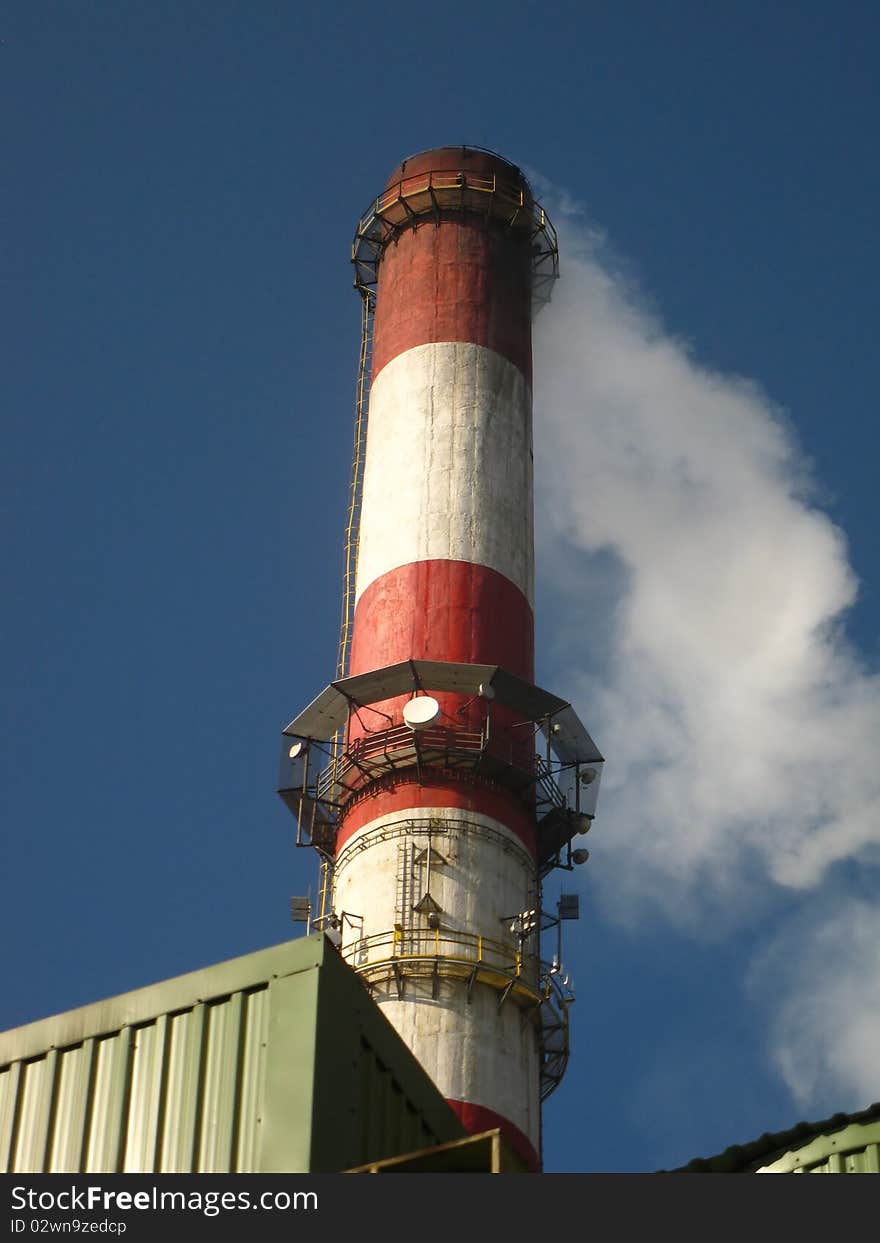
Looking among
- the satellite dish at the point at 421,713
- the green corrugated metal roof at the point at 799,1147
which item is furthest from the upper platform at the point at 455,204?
the green corrugated metal roof at the point at 799,1147

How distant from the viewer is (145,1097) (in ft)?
79.5

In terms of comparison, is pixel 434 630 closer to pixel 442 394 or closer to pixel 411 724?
pixel 411 724

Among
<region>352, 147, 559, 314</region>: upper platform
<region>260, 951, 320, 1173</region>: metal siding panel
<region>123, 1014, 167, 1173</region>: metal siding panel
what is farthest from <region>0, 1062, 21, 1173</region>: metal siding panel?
<region>352, 147, 559, 314</region>: upper platform

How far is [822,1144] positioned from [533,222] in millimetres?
33464

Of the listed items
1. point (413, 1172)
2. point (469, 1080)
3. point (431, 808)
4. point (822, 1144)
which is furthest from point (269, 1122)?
point (431, 808)

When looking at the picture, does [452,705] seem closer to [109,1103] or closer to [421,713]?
[421,713]

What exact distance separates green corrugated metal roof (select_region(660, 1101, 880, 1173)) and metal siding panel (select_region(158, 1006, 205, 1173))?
8.10 m

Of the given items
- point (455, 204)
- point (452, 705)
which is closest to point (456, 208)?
point (455, 204)

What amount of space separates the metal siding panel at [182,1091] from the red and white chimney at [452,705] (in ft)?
58.1

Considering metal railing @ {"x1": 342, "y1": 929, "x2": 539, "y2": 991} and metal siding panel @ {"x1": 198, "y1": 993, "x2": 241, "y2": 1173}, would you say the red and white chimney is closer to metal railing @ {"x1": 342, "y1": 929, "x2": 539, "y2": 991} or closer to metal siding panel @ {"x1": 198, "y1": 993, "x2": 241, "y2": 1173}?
metal railing @ {"x1": 342, "y1": 929, "x2": 539, "y2": 991}

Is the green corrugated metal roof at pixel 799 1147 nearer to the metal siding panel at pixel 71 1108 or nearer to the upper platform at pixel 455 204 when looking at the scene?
the metal siding panel at pixel 71 1108

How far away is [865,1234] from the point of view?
18156 mm

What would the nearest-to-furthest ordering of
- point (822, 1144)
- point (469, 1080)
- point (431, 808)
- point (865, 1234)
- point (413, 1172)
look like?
point (865, 1234), point (413, 1172), point (822, 1144), point (469, 1080), point (431, 808)

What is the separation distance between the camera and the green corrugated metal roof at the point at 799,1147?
2911 cm
